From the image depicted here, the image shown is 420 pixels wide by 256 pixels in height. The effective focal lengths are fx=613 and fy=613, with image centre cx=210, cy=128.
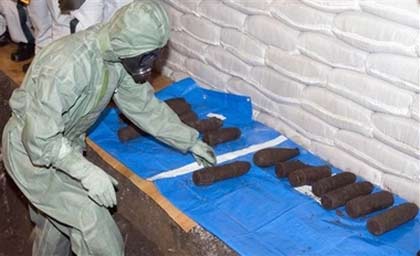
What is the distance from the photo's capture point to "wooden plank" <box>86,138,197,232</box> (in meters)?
2.15

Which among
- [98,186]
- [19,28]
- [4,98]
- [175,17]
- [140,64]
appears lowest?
[4,98]

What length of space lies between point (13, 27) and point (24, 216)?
120cm

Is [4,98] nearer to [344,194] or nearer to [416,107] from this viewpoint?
[344,194]

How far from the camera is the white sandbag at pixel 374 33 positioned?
202 centimetres

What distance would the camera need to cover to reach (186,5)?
296 centimetres

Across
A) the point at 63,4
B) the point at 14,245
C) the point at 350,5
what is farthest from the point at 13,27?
the point at 350,5

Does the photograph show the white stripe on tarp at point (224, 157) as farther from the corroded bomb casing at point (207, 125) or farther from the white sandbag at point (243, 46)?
the white sandbag at point (243, 46)

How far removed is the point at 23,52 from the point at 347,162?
1.97 meters

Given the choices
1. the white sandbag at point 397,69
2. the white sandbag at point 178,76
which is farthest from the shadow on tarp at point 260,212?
the white sandbag at point 178,76

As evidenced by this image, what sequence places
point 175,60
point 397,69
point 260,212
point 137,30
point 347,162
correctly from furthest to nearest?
point 175,60
point 347,162
point 260,212
point 397,69
point 137,30

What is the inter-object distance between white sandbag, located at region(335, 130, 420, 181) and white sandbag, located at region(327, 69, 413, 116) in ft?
0.49

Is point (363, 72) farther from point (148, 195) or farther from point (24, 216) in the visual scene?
point (24, 216)

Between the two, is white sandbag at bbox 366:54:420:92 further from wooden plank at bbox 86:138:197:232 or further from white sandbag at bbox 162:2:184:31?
white sandbag at bbox 162:2:184:31

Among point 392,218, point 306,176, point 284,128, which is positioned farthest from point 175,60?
point 392,218
